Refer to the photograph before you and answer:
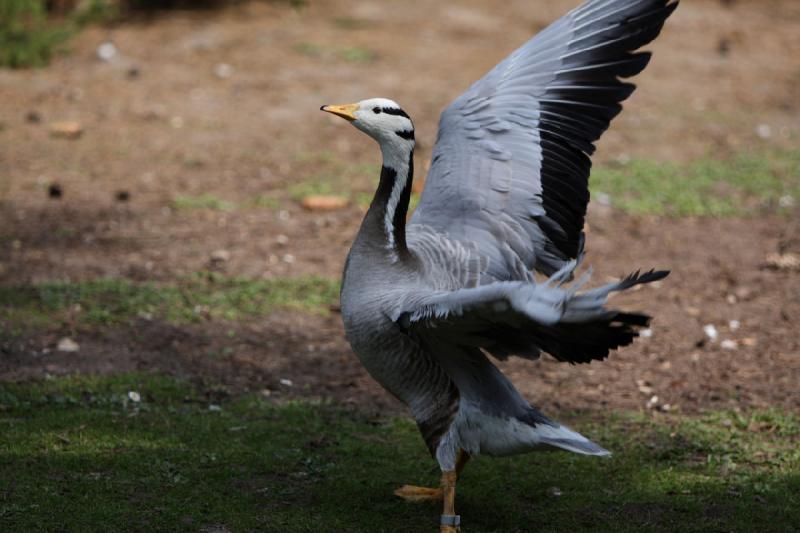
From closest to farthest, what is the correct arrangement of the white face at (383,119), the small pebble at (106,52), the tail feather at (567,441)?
the tail feather at (567,441) < the white face at (383,119) < the small pebble at (106,52)

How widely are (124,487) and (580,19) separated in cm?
322

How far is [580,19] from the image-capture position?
18.0 feet

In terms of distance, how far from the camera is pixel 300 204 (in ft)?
30.0

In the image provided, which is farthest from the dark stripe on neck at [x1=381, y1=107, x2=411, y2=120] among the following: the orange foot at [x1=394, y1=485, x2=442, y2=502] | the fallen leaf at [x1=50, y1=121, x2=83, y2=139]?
the fallen leaf at [x1=50, y1=121, x2=83, y2=139]

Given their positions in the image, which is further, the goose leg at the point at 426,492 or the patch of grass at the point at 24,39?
the patch of grass at the point at 24,39

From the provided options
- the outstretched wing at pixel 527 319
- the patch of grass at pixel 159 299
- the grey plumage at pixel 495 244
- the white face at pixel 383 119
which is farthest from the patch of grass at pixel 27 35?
the outstretched wing at pixel 527 319

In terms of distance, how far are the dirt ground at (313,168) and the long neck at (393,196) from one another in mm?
1786

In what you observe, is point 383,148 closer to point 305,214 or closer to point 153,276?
point 153,276

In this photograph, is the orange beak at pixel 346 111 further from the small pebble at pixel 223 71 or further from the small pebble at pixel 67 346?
the small pebble at pixel 223 71

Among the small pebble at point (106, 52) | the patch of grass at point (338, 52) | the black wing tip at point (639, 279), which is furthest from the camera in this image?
the patch of grass at point (338, 52)

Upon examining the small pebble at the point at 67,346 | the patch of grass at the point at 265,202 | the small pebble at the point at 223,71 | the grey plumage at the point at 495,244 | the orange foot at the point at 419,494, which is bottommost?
the patch of grass at the point at 265,202

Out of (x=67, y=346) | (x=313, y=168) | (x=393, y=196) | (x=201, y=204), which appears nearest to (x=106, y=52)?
(x=313, y=168)

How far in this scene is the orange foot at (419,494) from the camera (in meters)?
5.00

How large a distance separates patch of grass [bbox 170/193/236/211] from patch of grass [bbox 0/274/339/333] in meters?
1.41
